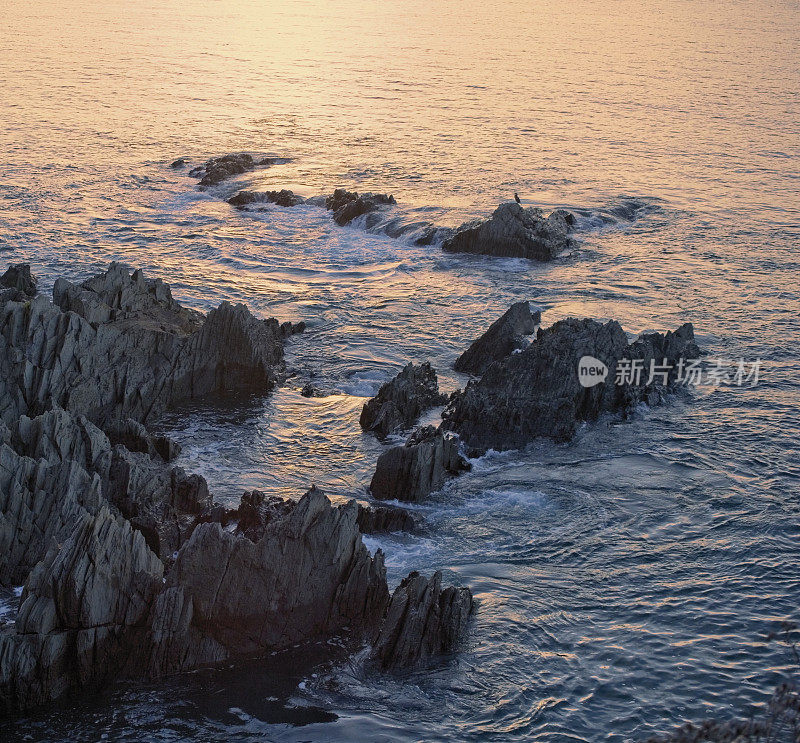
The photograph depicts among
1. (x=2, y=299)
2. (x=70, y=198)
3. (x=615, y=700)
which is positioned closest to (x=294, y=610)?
(x=615, y=700)

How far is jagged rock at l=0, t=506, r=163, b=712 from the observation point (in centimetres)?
2005

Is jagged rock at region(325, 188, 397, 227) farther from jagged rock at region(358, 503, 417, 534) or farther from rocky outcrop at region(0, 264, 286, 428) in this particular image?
jagged rock at region(358, 503, 417, 534)

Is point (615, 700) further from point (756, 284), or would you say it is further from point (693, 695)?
point (756, 284)

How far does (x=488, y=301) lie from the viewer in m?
45.7

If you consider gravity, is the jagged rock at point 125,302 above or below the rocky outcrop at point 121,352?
above

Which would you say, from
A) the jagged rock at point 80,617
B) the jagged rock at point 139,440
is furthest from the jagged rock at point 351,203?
the jagged rock at point 80,617

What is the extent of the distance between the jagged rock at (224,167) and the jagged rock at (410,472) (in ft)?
134

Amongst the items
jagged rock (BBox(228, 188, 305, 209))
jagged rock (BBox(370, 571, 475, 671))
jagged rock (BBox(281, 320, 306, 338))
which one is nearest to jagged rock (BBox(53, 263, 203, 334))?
jagged rock (BBox(281, 320, 306, 338))

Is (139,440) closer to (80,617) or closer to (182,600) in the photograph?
(182,600)

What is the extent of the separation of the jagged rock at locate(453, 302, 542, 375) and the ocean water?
4.38ft

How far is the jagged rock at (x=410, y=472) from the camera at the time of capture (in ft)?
94.4

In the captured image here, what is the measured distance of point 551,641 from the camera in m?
22.7

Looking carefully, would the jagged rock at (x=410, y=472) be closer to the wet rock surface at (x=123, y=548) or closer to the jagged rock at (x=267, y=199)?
the wet rock surface at (x=123, y=548)

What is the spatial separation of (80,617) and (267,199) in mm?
44640
